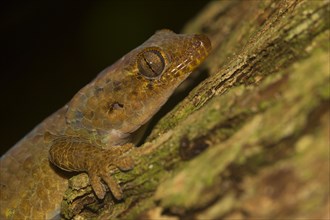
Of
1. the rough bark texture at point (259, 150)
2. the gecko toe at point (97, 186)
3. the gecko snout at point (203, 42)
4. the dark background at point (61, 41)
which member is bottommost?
the rough bark texture at point (259, 150)

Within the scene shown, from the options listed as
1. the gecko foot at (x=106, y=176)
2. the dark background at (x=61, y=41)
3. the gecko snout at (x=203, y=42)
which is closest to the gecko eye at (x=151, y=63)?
the gecko snout at (x=203, y=42)

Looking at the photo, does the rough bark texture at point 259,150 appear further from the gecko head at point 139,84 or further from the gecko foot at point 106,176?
the gecko head at point 139,84

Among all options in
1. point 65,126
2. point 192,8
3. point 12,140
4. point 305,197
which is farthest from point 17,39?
point 305,197

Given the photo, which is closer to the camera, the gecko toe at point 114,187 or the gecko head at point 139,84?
the gecko toe at point 114,187

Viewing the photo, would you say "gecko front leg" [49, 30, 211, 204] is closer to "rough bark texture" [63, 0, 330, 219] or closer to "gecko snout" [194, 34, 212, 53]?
"gecko snout" [194, 34, 212, 53]

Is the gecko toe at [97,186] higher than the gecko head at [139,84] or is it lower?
lower

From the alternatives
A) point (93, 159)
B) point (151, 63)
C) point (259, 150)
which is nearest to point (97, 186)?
point (93, 159)

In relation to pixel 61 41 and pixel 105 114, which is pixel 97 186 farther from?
pixel 61 41

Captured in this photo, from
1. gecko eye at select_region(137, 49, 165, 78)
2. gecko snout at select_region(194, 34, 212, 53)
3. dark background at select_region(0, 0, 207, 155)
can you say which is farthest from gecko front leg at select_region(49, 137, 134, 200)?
dark background at select_region(0, 0, 207, 155)
